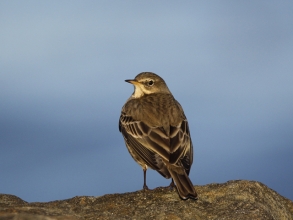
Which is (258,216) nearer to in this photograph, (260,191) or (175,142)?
(260,191)

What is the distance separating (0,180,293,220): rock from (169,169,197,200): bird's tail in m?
0.14

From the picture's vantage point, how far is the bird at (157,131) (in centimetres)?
1220

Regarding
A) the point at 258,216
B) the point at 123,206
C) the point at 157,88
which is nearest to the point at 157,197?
the point at 123,206

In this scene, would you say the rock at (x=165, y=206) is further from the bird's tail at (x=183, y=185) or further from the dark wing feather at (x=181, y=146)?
the dark wing feather at (x=181, y=146)

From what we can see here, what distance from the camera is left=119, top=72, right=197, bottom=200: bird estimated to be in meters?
12.2

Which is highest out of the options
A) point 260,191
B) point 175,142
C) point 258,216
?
point 175,142

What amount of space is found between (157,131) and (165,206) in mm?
2677

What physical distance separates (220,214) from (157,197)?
155 centimetres

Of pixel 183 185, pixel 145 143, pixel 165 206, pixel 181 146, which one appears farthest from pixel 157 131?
pixel 165 206

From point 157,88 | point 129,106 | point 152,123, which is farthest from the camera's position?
point 157,88

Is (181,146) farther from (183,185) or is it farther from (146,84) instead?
(146,84)

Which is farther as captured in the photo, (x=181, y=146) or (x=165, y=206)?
(x=181, y=146)

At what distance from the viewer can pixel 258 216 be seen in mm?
10711

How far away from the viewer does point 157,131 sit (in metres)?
13.3
